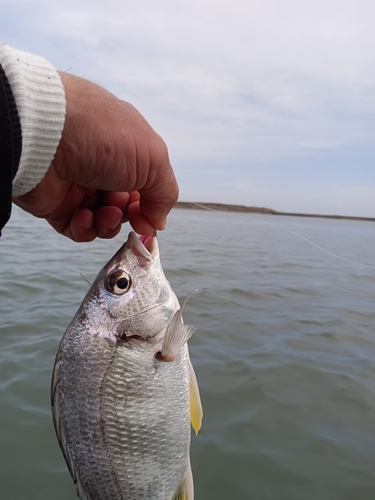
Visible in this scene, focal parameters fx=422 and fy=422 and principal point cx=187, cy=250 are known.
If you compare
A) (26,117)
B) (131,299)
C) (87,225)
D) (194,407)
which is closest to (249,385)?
(194,407)

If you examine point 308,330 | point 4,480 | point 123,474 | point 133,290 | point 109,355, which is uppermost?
point 133,290

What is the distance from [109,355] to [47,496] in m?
1.81

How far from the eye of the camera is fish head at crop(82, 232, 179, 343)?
1.90 metres

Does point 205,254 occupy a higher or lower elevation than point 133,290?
lower

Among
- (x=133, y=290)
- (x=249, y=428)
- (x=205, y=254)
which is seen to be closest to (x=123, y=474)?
(x=133, y=290)

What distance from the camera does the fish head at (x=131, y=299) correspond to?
1903 millimetres

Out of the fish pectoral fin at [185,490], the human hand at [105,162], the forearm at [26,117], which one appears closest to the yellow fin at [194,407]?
the fish pectoral fin at [185,490]

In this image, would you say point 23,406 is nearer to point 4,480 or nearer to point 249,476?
point 4,480

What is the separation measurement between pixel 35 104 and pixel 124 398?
1.22 meters

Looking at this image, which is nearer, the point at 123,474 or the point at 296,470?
the point at 123,474

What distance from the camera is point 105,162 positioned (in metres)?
1.87

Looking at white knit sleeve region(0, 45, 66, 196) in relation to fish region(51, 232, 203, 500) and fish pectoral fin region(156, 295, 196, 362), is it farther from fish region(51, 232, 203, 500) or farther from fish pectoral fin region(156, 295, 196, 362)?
fish pectoral fin region(156, 295, 196, 362)

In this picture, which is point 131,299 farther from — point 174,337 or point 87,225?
point 87,225

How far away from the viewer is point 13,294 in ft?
23.7
